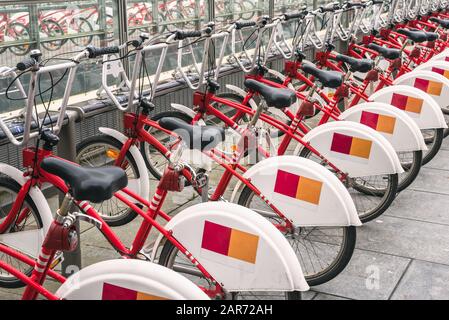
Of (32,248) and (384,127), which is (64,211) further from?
(384,127)

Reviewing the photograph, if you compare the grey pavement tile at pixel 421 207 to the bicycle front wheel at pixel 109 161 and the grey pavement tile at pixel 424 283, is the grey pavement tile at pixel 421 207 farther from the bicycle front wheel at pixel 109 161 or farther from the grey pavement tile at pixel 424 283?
the bicycle front wheel at pixel 109 161

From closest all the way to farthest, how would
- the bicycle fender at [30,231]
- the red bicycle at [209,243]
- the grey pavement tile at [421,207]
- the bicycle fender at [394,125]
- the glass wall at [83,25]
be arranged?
1. the red bicycle at [209,243]
2. the bicycle fender at [30,231]
3. the glass wall at [83,25]
4. the bicycle fender at [394,125]
5. the grey pavement tile at [421,207]

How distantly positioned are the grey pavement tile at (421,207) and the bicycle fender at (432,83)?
129 cm

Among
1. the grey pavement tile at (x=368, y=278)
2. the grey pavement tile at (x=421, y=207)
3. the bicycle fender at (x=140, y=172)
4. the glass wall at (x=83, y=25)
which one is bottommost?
the grey pavement tile at (x=421, y=207)

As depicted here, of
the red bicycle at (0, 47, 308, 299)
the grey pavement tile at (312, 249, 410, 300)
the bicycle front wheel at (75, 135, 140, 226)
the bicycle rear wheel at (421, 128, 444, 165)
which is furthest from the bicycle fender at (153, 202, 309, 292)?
the bicycle rear wheel at (421, 128, 444, 165)

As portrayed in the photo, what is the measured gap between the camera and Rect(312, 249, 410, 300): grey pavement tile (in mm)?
4352

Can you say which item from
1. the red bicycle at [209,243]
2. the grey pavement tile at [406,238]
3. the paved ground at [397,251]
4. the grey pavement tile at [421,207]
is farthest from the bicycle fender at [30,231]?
the grey pavement tile at [421,207]

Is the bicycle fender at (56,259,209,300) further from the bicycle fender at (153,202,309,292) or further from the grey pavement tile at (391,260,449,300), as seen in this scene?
the grey pavement tile at (391,260,449,300)

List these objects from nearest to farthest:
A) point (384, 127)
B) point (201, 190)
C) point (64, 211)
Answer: point (64, 211) < point (201, 190) < point (384, 127)

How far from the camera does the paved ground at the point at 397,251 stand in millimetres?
4387
